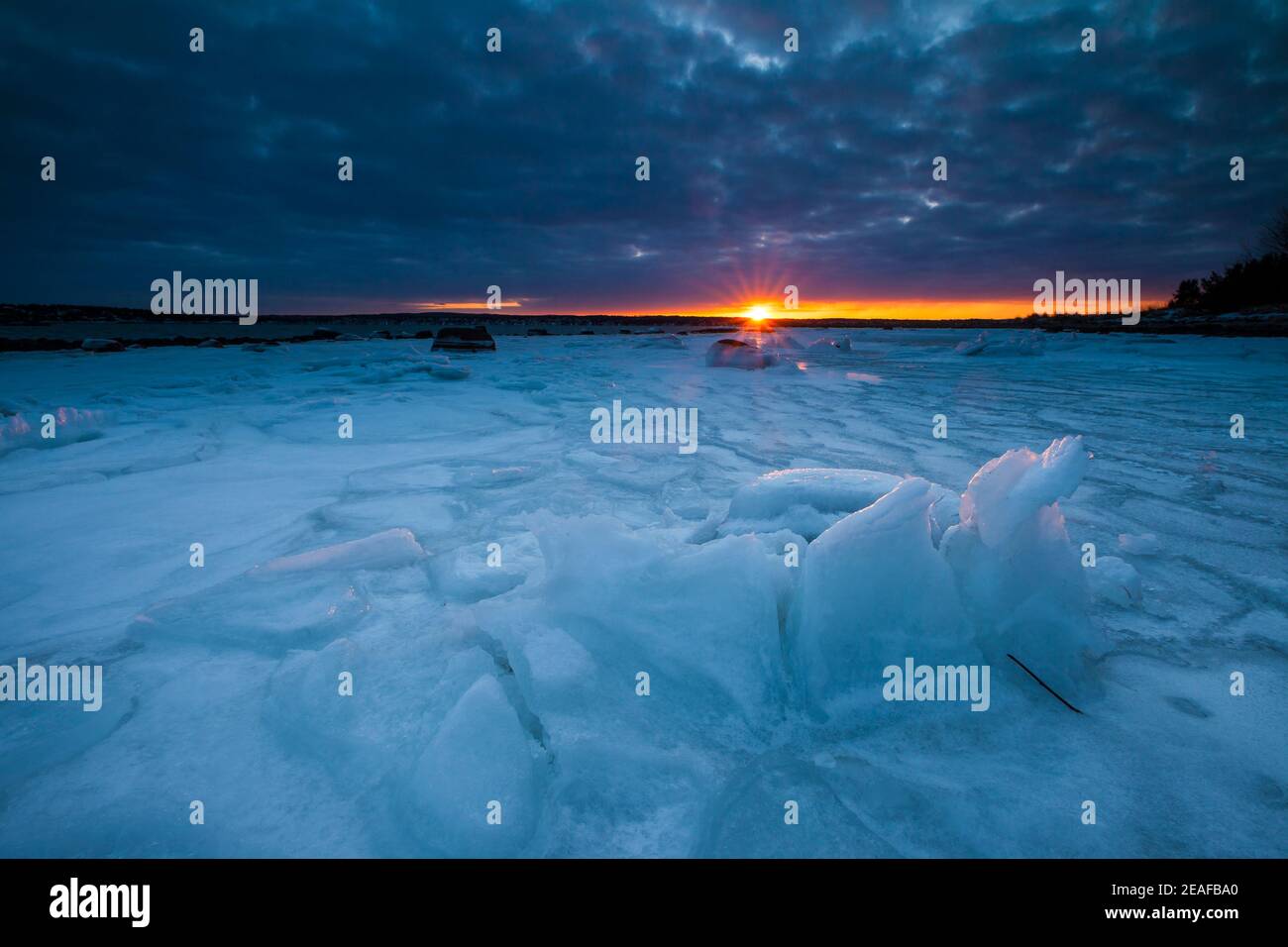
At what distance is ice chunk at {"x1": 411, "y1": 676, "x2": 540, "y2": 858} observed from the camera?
4.30 ft

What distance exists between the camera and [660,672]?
186 centimetres

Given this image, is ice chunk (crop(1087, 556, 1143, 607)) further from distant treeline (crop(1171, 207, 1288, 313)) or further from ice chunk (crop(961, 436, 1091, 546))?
distant treeline (crop(1171, 207, 1288, 313))

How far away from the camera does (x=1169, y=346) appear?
18.1 meters

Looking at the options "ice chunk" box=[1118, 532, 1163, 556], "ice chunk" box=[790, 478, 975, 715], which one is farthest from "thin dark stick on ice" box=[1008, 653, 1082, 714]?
"ice chunk" box=[1118, 532, 1163, 556]

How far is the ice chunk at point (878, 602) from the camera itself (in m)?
1.83

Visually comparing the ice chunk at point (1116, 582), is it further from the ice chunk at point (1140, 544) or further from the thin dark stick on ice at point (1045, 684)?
the thin dark stick on ice at point (1045, 684)

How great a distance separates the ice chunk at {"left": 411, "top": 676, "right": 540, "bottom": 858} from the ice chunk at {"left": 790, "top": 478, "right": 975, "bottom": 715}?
3.09 ft

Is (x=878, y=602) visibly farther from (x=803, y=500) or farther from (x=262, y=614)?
(x=262, y=614)

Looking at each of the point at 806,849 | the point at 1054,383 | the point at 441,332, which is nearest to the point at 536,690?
the point at 806,849

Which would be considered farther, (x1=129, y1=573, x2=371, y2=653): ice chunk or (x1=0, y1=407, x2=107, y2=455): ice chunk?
(x1=0, y1=407, x2=107, y2=455): ice chunk

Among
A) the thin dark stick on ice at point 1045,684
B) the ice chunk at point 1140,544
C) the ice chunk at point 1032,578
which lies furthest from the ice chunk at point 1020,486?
the ice chunk at point 1140,544

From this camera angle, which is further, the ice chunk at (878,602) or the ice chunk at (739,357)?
the ice chunk at (739,357)
